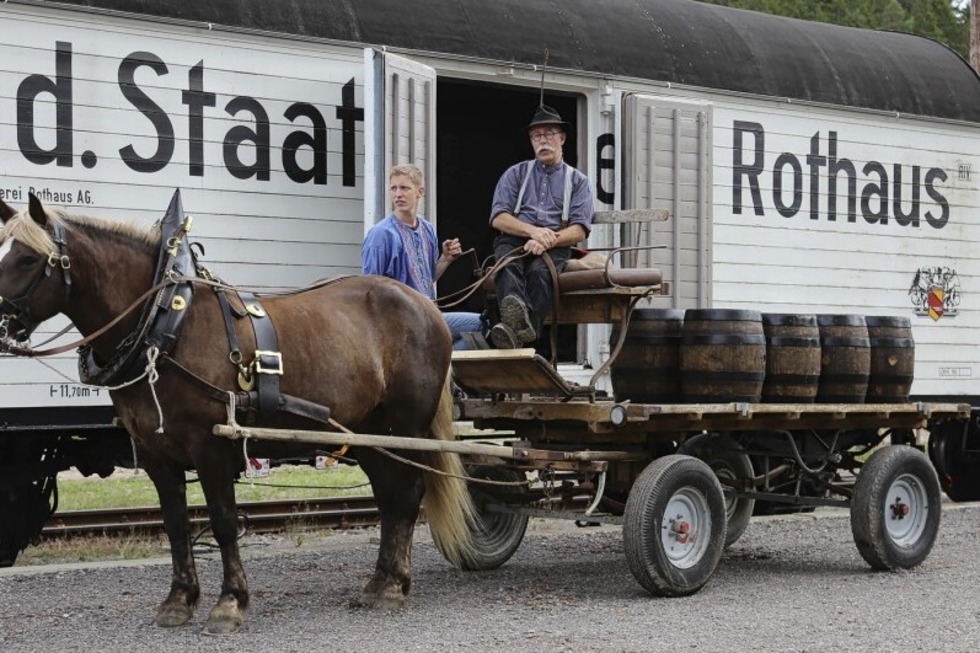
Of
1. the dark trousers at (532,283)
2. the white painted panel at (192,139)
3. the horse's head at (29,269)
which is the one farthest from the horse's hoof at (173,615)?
the dark trousers at (532,283)

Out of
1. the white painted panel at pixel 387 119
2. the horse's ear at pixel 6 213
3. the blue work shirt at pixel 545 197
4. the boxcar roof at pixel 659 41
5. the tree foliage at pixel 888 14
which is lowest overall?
the horse's ear at pixel 6 213

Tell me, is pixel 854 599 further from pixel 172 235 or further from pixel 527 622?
pixel 172 235

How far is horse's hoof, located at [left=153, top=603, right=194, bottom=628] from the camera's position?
6.61 metres

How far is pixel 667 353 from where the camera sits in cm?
802

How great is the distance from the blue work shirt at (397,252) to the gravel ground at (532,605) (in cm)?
169

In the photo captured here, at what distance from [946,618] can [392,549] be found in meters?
2.71

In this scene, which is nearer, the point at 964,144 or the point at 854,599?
the point at 854,599

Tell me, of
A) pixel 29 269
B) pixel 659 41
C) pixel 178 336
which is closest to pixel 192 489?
pixel 659 41

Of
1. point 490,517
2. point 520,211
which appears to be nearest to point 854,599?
point 490,517

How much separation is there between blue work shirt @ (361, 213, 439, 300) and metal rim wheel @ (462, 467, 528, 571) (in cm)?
130

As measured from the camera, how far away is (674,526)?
757 cm

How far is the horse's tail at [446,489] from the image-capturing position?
24.4 feet

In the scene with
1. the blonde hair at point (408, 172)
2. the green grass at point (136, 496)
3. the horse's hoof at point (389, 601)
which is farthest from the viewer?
the green grass at point (136, 496)

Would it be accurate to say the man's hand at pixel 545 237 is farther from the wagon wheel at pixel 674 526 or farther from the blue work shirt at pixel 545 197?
the wagon wheel at pixel 674 526
